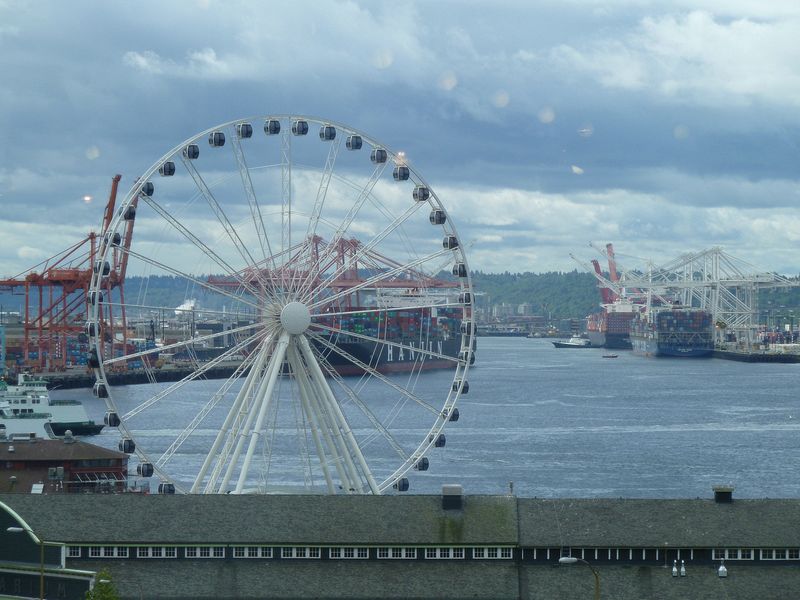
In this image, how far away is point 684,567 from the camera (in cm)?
4200

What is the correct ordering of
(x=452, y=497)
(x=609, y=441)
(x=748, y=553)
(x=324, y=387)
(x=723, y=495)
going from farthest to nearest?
(x=609, y=441) < (x=324, y=387) < (x=723, y=495) < (x=452, y=497) < (x=748, y=553)

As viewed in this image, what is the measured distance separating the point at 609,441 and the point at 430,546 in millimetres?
67925

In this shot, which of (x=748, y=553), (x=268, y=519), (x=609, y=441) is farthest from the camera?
(x=609, y=441)

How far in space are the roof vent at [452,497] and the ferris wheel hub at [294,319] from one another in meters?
9.41

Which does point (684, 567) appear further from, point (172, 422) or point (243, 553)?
point (172, 422)

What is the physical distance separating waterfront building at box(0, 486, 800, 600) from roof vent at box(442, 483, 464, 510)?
4cm

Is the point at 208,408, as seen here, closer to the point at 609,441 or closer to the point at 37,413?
the point at 37,413

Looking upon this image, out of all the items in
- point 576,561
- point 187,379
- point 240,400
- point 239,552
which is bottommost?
point 239,552

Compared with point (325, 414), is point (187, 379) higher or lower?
higher

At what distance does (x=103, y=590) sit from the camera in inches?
1474

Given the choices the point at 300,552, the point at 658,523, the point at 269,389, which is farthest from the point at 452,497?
the point at 269,389

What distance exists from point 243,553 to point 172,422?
81.6 metres

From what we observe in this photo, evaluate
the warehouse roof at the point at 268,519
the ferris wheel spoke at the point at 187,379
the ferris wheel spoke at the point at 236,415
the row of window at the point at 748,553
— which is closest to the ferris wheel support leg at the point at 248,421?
the ferris wheel spoke at the point at 236,415

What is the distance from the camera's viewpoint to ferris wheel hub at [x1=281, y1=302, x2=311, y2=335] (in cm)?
5072
